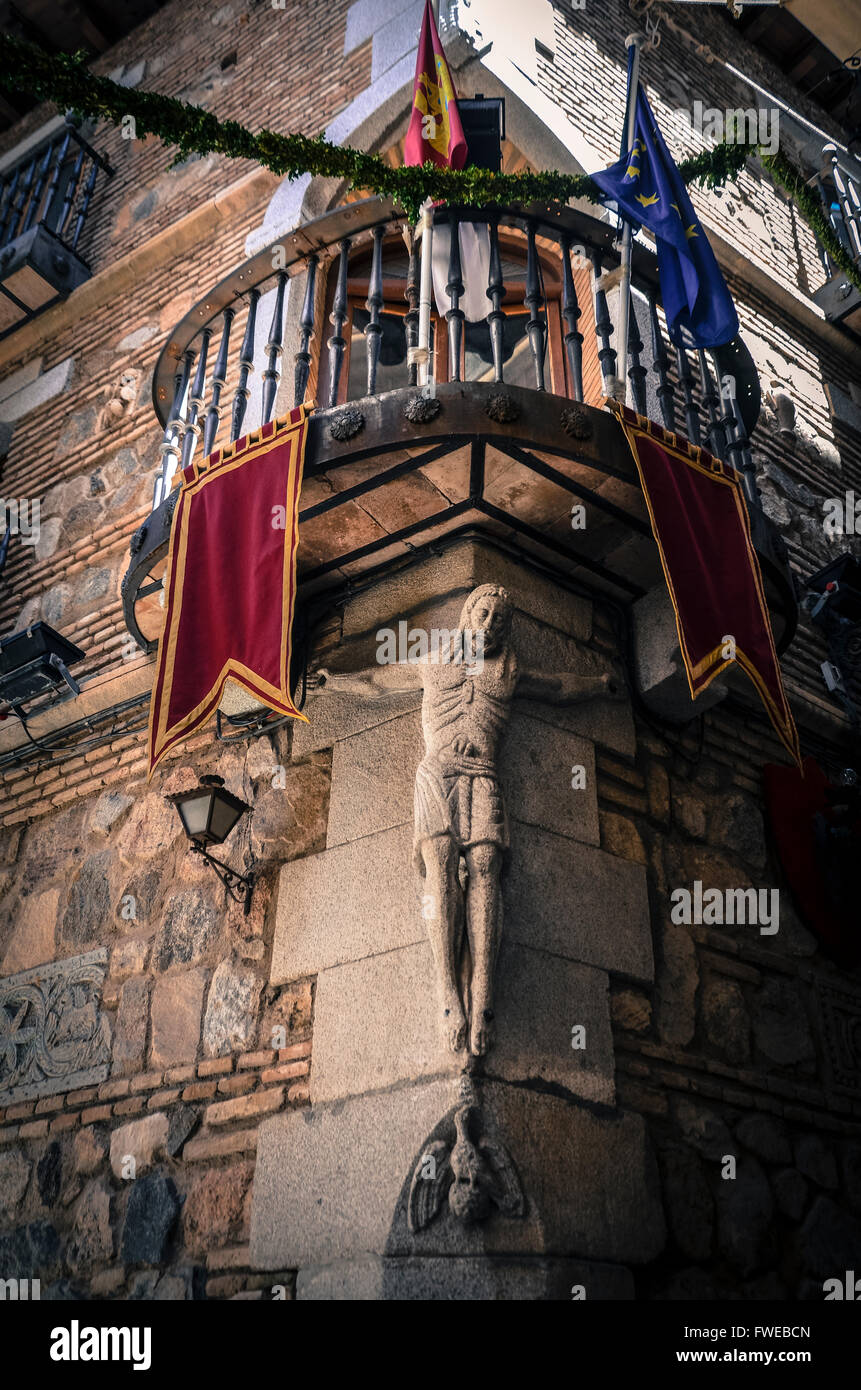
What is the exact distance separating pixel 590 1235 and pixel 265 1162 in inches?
42.2

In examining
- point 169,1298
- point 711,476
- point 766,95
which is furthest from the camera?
point 766,95

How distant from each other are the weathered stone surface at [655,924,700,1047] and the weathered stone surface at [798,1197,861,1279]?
790 mm

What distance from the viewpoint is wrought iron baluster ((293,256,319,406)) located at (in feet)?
14.8

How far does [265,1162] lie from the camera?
3488 mm

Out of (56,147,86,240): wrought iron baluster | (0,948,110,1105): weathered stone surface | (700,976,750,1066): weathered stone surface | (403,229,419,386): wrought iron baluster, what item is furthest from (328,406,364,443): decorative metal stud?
(56,147,86,240): wrought iron baluster

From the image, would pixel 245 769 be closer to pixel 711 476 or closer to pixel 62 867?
pixel 62 867

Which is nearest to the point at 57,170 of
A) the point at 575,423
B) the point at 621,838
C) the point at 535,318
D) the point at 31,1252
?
the point at 535,318

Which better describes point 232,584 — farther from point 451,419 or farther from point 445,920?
point 445,920

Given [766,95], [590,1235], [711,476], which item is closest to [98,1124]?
[590,1235]

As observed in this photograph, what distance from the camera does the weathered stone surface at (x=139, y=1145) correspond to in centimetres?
383

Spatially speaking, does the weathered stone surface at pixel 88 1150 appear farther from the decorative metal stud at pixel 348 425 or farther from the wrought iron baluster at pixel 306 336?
the wrought iron baluster at pixel 306 336

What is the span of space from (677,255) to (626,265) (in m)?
0.59

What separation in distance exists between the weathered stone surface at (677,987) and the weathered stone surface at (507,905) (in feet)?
0.40
